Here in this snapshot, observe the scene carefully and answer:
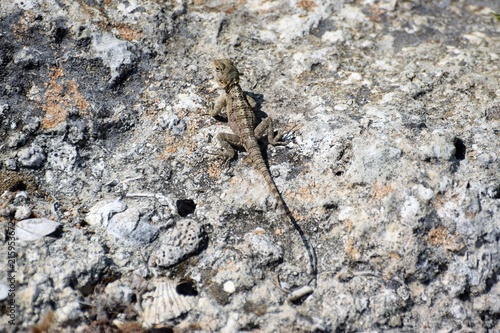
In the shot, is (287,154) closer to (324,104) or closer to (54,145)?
(324,104)

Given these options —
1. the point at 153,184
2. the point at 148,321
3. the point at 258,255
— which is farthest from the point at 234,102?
the point at 148,321

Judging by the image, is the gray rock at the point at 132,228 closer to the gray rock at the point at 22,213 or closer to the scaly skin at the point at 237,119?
the gray rock at the point at 22,213

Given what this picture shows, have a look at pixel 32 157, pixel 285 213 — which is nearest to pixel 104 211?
pixel 32 157

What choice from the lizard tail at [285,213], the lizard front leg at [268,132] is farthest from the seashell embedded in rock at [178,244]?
the lizard front leg at [268,132]

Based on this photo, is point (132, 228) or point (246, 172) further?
point (246, 172)

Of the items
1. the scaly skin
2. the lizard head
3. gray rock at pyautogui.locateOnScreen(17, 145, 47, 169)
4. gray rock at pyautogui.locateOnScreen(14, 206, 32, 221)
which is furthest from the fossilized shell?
the lizard head

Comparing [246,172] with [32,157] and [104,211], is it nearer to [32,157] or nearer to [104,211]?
[104,211]

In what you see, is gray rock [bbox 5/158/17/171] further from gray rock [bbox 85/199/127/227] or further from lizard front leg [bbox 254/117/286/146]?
lizard front leg [bbox 254/117/286/146]
